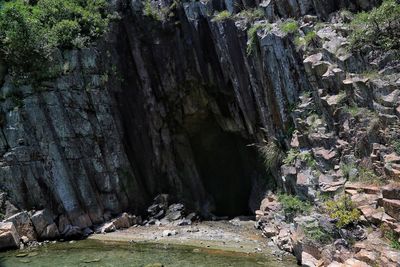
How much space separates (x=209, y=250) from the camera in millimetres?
18578

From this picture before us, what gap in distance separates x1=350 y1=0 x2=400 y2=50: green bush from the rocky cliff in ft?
2.85

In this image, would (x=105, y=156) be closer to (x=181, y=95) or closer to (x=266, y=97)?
(x=181, y=95)

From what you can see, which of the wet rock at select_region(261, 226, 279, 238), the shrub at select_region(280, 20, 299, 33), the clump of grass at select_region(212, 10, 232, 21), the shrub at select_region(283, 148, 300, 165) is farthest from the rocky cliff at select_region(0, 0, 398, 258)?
the wet rock at select_region(261, 226, 279, 238)

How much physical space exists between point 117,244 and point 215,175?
14120mm

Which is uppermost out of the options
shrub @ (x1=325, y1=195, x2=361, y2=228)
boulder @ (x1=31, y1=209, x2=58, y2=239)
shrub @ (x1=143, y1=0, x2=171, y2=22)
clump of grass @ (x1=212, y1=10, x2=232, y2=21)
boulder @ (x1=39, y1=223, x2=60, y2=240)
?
shrub @ (x1=143, y1=0, x2=171, y2=22)

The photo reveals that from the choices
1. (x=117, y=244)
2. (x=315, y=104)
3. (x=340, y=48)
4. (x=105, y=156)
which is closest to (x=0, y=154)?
(x=105, y=156)

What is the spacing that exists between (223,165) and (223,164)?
3.4 inches

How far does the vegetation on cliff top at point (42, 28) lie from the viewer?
25.7m

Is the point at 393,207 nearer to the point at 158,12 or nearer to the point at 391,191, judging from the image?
the point at 391,191

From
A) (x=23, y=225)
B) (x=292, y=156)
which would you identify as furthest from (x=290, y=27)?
(x=23, y=225)

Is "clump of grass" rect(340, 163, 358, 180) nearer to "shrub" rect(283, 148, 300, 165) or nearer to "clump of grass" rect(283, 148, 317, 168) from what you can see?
"clump of grass" rect(283, 148, 317, 168)

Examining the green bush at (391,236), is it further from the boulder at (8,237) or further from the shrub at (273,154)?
the boulder at (8,237)

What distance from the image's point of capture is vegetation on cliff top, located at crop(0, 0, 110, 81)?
25656 mm

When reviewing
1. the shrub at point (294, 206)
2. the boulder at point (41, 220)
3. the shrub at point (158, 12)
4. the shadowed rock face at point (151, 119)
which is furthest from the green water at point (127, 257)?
the shrub at point (158, 12)
